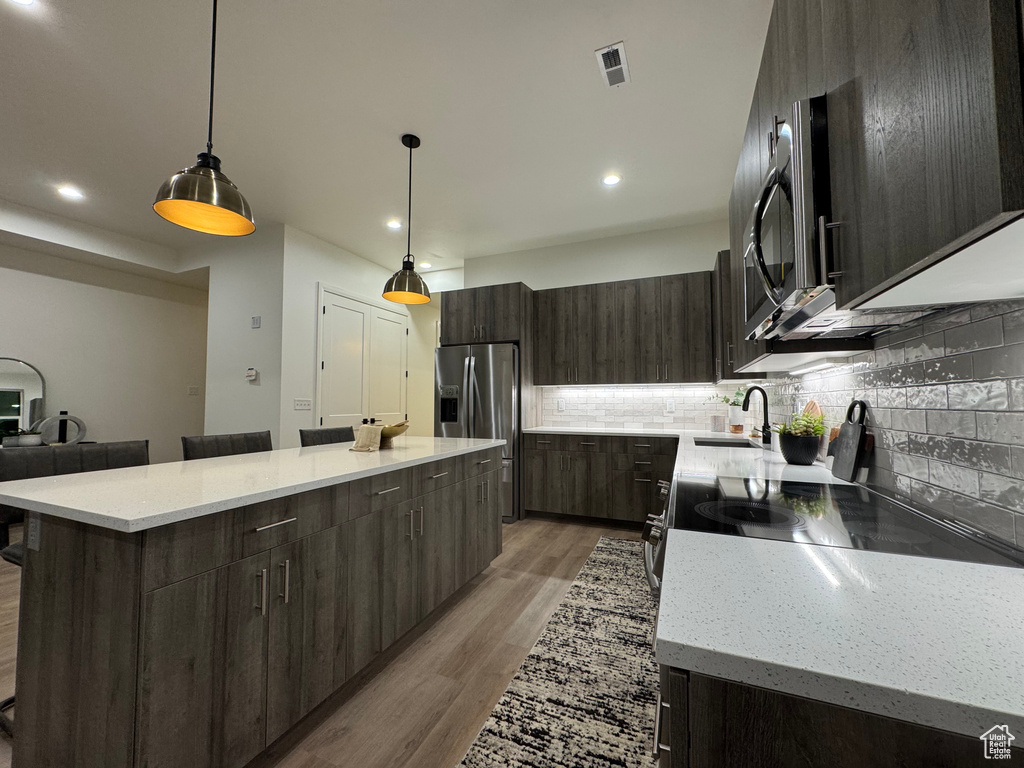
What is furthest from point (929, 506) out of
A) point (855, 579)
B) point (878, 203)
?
point (878, 203)

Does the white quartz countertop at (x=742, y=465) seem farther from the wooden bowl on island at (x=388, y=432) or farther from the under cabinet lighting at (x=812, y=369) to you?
the wooden bowl on island at (x=388, y=432)

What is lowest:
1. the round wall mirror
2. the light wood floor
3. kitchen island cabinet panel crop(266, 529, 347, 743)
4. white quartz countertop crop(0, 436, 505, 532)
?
the light wood floor

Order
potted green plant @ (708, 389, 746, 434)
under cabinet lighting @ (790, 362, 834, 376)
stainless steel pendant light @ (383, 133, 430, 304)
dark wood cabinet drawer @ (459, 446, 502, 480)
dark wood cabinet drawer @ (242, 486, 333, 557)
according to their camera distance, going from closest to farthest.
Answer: dark wood cabinet drawer @ (242, 486, 333, 557), under cabinet lighting @ (790, 362, 834, 376), dark wood cabinet drawer @ (459, 446, 502, 480), stainless steel pendant light @ (383, 133, 430, 304), potted green plant @ (708, 389, 746, 434)

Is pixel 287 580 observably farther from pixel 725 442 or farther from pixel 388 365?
pixel 388 365

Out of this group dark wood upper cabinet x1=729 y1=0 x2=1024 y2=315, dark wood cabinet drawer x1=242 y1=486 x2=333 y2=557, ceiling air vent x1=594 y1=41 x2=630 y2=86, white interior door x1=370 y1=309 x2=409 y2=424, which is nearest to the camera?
dark wood upper cabinet x1=729 y1=0 x2=1024 y2=315

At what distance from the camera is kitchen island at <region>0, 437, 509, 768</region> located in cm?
105

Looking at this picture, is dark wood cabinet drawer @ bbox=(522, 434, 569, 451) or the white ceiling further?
dark wood cabinet drawer @ bbox=(522, 434, 569, 451)

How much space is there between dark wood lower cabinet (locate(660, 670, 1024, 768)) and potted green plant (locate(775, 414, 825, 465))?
68.0 inches

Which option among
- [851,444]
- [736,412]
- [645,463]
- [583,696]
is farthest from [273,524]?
[736,412]

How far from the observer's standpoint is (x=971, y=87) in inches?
16.3

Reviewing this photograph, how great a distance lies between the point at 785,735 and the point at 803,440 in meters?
1.74

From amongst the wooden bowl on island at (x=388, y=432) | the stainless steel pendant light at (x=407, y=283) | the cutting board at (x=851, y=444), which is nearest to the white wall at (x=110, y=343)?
the stainless steel pendant light at (x=407, y=283)

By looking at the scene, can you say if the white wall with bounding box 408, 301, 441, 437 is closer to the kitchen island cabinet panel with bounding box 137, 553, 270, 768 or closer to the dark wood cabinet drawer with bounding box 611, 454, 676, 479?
the dark wood cabinet drawer with bounding box 611, 454, 676, 479

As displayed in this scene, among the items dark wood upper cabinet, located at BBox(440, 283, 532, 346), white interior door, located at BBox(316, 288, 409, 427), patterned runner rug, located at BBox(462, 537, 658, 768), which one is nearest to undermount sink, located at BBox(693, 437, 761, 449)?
patterned runner rug, located at BBox(462, 537, 658, 768)
